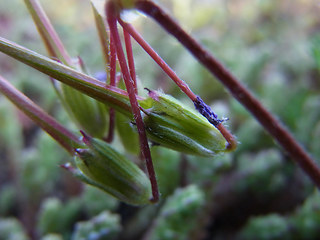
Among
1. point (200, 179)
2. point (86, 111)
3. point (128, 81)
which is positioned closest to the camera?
point (128, 81)

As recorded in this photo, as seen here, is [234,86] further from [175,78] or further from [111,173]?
[111,173]

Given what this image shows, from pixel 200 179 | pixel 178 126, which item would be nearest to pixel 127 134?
pixel 178 126

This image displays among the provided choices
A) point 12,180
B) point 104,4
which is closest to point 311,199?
point 104,4

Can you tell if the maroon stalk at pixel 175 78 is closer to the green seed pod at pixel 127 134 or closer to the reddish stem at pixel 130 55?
the reddish stem at pixel 130 55

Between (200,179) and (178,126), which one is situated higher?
(200,179)

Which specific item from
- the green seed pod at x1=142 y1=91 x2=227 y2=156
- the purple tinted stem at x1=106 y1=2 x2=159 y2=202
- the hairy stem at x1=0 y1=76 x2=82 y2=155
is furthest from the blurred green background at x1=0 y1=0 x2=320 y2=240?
the hairy stem at x1=0 y1=76 x2=82 y2=155

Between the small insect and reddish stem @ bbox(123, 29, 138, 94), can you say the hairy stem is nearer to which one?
the small insect
